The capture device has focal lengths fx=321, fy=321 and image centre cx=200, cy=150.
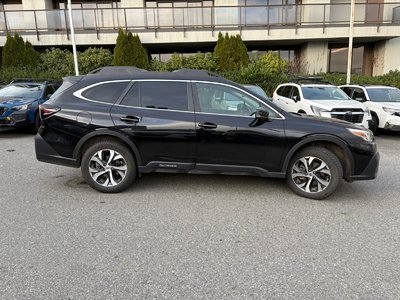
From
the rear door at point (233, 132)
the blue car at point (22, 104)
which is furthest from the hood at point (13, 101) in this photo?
the rear door at point (233, 132)

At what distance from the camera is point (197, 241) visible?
3.29 meters

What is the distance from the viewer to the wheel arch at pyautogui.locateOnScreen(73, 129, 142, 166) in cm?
443

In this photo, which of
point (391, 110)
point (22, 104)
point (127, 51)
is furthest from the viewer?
point (127, 51)

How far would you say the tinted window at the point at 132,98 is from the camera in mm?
4535

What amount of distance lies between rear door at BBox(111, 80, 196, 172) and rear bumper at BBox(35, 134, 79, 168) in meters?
0.88

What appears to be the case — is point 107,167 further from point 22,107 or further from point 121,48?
point 121,48

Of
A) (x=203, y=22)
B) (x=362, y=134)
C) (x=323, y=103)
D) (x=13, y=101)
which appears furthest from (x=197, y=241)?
(x=203, y=22)

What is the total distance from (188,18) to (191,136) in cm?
1478

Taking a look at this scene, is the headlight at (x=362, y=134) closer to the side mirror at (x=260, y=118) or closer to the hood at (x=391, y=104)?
the side mirror at (x=260, y=118)

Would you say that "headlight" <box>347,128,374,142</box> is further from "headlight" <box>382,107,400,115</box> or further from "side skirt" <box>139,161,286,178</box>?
"headlight" <box>382,107,400,115</box>

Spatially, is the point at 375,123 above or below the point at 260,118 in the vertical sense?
below

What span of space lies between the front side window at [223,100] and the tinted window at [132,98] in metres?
0.86

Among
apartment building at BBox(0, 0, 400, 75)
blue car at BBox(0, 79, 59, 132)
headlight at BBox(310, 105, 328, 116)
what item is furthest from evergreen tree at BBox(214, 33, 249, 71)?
blue car at BBox(0, 79, 59, 132)

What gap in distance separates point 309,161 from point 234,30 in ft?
47.1
